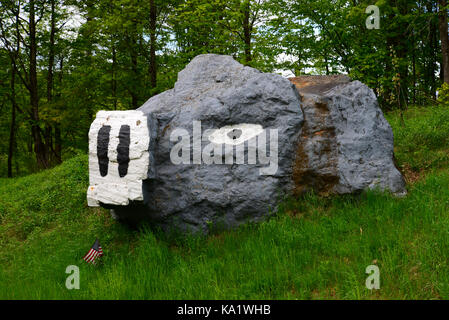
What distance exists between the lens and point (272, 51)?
500 inches

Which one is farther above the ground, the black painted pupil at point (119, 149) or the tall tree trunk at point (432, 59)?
the tall tree trunk at point (432, 59)

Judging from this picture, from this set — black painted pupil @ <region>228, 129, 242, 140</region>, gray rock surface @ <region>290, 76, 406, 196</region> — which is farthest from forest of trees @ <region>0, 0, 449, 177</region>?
black painted pupil @ <region>228, 129, 242, 140</region>

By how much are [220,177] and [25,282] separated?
9.76ft

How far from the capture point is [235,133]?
543 centimetres

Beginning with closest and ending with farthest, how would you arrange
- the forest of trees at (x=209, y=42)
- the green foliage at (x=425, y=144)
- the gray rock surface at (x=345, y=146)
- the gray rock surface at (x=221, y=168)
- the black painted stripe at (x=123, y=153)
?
the black painted stripe at (x=123, y=153), the gray rock surface at (x=221, y=168), the gray rock surface at (x=345, y=146), the green foliage at (x=425, y=144), the forest of trees at (x=209, y=42)

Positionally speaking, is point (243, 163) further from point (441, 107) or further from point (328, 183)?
point (441, 107)

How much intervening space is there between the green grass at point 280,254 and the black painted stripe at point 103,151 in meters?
1.17

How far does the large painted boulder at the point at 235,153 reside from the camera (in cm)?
494

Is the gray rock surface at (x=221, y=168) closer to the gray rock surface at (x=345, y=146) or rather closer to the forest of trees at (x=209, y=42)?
the gray rock surface at (x=345, y=146)

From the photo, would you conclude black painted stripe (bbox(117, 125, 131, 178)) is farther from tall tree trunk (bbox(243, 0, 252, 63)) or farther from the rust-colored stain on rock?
tall tree trunk (bbox(243, 0, 252, 63))

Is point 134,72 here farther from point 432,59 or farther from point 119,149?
point 432,59

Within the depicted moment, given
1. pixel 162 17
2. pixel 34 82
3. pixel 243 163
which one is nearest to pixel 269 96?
pixel 243 163

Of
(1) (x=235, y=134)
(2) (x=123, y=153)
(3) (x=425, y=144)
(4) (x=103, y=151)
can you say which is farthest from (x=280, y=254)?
(3) (x=425, y=144)

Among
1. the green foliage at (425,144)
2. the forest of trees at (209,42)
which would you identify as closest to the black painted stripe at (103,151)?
the green foliage at (425,144)
